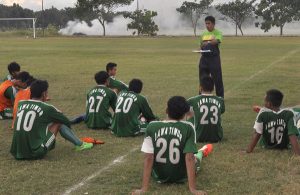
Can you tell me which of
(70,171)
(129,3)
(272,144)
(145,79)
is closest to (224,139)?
(272,144)

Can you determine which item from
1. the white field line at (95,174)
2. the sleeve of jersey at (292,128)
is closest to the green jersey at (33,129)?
the white field line at (95,174)

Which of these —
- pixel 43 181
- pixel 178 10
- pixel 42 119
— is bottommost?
pixel 43 181

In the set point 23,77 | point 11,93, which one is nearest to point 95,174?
point 23,77

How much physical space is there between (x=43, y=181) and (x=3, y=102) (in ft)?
15.0

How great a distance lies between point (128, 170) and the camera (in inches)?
247

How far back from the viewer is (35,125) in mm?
6566

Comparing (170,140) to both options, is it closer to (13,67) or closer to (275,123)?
(275,123)

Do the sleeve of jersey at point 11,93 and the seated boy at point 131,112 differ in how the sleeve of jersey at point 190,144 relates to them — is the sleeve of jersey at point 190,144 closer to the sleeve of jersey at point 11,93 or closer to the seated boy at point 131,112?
Answer: the seated boy at point 131,112

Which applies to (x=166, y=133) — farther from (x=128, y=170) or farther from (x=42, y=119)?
(x=42, y=119)

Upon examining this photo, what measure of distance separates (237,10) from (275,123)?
258ft

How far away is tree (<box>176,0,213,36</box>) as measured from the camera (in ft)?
282

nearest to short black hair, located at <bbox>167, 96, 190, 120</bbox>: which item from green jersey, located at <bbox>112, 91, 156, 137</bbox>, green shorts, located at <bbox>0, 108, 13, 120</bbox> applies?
green jersey, located at <bbox>112, 91, 156, 137</bbox>

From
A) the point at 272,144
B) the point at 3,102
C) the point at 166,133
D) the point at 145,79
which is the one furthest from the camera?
the point at 145,79

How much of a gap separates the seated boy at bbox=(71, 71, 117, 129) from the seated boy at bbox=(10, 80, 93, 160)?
1860mm
